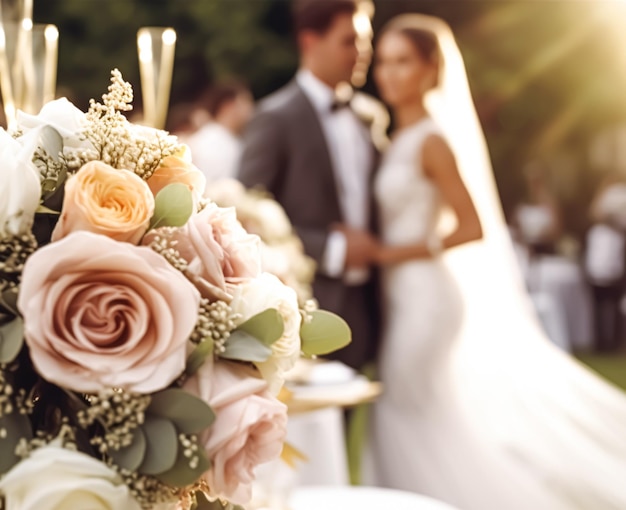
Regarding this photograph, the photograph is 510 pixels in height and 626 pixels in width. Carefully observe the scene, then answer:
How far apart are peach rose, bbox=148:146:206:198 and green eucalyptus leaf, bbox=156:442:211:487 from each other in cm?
27

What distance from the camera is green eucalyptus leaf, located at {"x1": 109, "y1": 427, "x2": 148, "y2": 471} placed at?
0.84m

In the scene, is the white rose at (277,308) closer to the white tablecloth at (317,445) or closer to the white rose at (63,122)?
the white rose at (63,122)

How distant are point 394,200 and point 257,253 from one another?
10.4 feet

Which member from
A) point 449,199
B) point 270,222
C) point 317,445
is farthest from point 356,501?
point 449,199

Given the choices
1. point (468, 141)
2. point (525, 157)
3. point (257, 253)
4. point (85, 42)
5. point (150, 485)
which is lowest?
point (525, 157)

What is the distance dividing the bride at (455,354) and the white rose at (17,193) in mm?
3213

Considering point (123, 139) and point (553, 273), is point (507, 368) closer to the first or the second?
point (123, 139)

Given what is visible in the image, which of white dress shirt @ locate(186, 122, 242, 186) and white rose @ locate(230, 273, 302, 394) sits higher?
white rose @ locate(230, 273, 302, 394)

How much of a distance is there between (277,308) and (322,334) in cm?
10

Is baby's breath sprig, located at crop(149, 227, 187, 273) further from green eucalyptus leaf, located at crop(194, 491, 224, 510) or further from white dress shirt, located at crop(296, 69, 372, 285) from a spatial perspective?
white dress shirt, located at crop(296, 69, 372, 285)

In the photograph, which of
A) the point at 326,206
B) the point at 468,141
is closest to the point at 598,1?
the point at 468,141

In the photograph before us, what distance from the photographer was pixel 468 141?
4.57 meters

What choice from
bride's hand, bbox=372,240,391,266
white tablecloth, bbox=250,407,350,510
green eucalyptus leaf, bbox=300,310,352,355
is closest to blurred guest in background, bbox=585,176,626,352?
bride's hand, bbox=372,240,391,266

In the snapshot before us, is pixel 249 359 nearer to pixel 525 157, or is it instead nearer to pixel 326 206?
pixel 326 206
